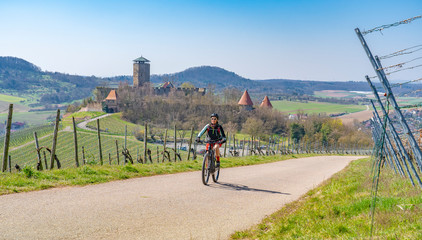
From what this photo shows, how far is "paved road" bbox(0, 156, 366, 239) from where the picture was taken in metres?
4.79

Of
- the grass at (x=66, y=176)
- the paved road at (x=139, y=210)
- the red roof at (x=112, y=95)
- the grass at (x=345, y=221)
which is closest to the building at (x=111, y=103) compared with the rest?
the red roof at (x=112, y=95)

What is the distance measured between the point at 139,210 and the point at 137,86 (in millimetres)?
135719

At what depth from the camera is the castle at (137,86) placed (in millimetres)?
116825

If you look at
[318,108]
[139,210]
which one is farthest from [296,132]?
[139,210]

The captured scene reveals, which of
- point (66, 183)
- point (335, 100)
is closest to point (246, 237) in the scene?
point (66, 183)

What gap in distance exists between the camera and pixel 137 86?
138875mm

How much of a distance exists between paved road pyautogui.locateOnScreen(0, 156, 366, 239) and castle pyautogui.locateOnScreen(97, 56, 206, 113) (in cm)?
11037

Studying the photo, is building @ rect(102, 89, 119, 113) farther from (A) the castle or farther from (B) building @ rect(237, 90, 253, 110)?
(B) building @ rect(237, 90, 253, 110)

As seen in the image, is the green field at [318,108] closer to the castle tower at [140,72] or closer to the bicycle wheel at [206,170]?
the castle tower at [140,72]

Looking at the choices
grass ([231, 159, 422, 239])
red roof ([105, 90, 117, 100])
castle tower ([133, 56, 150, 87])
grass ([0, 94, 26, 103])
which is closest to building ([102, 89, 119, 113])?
red roof ([105, 90, 117, 100])

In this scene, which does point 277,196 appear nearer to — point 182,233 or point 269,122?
point 182,233

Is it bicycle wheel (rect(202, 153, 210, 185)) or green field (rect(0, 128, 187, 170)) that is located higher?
bicycle wheel (rect(202, 153, 210, 185))

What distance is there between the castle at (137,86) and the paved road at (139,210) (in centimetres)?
11037

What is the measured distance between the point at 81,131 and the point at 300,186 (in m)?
75.5
